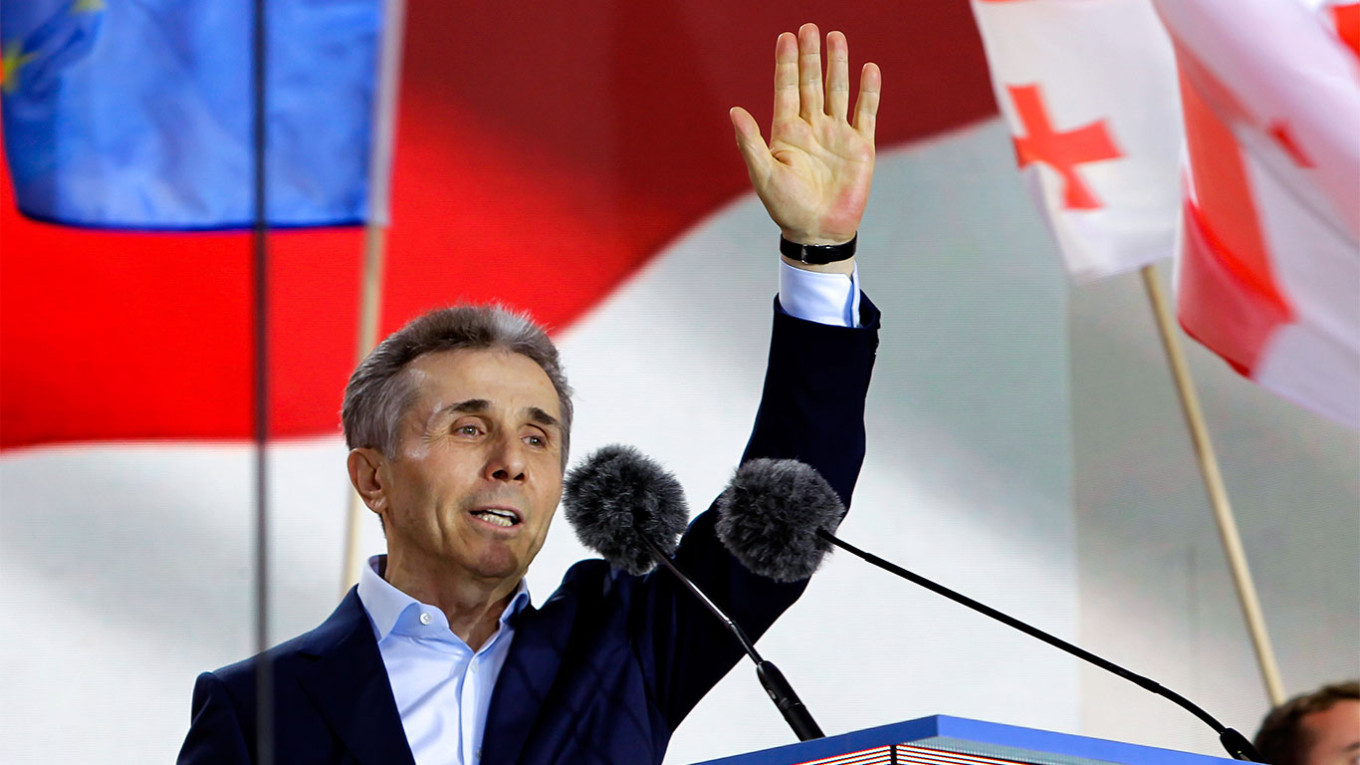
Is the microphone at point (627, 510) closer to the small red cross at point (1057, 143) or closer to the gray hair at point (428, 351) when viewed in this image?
the gray hair at point (428, 351)

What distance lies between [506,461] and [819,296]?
1.15ft

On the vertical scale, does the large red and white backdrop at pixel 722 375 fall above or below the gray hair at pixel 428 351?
below

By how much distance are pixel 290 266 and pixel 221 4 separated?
1.75 feet

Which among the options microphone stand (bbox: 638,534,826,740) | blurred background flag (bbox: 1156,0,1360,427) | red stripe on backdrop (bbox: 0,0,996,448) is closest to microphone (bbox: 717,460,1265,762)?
microphone stand (bbox: 638,534,826,740)

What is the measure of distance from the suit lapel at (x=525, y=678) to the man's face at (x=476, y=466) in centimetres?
6

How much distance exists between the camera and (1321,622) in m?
3.50

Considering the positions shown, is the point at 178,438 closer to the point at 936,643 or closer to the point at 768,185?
the point at 936,643

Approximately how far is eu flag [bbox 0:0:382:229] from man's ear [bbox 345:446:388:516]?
57.0 inches

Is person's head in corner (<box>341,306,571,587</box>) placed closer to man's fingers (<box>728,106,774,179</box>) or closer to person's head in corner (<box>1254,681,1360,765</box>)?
man's fingers (<box>728,106,774,179</box>)

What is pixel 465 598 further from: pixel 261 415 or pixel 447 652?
pixel 261 415

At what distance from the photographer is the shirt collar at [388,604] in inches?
65.2

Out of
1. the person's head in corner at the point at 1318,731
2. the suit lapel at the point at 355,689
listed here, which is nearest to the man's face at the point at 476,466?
the suit lapel at the point at 355,689

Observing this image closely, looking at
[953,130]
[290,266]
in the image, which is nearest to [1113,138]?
[953,130]

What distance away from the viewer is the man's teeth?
167cm
